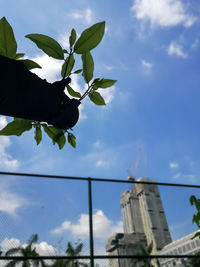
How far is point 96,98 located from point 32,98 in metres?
0.21

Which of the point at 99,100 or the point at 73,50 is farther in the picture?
the point at 99,100

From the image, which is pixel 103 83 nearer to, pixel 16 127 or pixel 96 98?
pixel 96 98

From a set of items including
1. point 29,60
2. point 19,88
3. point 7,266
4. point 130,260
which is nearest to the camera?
point 19,88

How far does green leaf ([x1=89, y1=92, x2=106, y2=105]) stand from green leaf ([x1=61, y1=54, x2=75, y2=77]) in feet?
0.30

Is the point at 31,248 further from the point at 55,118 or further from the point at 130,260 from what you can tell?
the point at 55,118

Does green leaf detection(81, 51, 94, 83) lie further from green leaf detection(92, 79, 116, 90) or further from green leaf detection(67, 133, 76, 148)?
green leaf detection(67, 133, 76, 148)

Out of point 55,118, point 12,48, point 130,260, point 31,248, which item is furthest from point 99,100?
point 130,260

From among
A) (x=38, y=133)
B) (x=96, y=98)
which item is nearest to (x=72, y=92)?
(x=96, y=98)

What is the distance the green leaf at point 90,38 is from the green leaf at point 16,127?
27 centimetres

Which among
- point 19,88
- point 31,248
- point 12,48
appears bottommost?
point 19,88

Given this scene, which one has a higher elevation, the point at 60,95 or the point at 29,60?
the point at 29,60

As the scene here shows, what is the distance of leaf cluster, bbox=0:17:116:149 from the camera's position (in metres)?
0.47

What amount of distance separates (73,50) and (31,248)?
2.50 m

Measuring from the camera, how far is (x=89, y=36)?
483 millimetres
